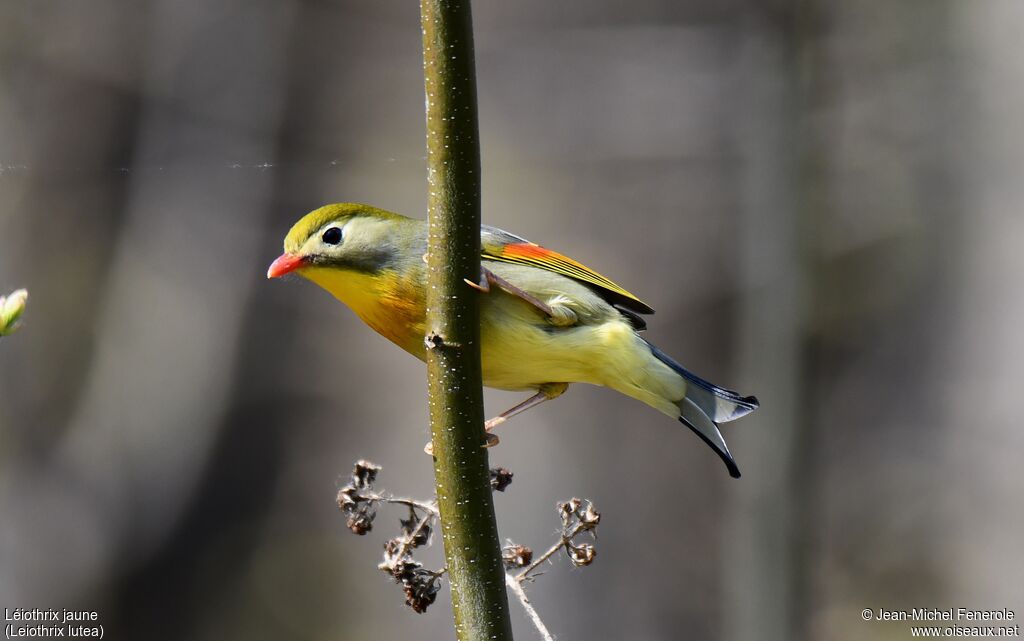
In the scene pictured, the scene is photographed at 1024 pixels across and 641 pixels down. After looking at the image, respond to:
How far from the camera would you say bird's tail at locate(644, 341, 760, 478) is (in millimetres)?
3445

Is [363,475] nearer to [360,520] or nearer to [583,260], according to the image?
[360,520]

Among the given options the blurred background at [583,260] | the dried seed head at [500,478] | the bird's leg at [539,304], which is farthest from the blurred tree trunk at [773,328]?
the dried seed head at [500,478]

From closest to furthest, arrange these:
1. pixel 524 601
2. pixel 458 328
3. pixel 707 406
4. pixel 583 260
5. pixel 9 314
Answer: pixel 9 314, pixel 458 328, pixel 524 601, pixel 707 406, pixel 583 260

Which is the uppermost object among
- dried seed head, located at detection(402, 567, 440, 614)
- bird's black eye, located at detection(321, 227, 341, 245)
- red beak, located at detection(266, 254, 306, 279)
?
bird's black eye, located at detection(321, 227, 341, 245)

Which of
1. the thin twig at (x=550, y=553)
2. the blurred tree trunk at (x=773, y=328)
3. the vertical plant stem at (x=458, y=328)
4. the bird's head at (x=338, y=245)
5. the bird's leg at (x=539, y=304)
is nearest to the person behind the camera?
the vertical plant stem at (x=458, y=328)

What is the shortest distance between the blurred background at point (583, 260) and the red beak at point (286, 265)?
439 centimetres

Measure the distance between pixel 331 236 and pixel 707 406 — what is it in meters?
1.44

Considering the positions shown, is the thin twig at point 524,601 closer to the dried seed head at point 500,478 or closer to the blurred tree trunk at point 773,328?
the dried seed head at point 500,478

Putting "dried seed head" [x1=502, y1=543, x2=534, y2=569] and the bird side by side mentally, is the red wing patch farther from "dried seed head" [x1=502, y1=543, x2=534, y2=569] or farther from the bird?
"dried seed head" [x1=502, y1=543, x2=534, y2=569]

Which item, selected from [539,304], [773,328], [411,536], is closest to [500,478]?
[411,536]

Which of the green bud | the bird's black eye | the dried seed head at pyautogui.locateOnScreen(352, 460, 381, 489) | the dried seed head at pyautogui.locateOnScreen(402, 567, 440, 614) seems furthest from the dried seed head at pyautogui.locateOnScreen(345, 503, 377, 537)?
the bird's black eye

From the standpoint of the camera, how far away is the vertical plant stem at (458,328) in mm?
1977

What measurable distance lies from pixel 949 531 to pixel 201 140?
23.7 feet

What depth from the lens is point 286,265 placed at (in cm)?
311
